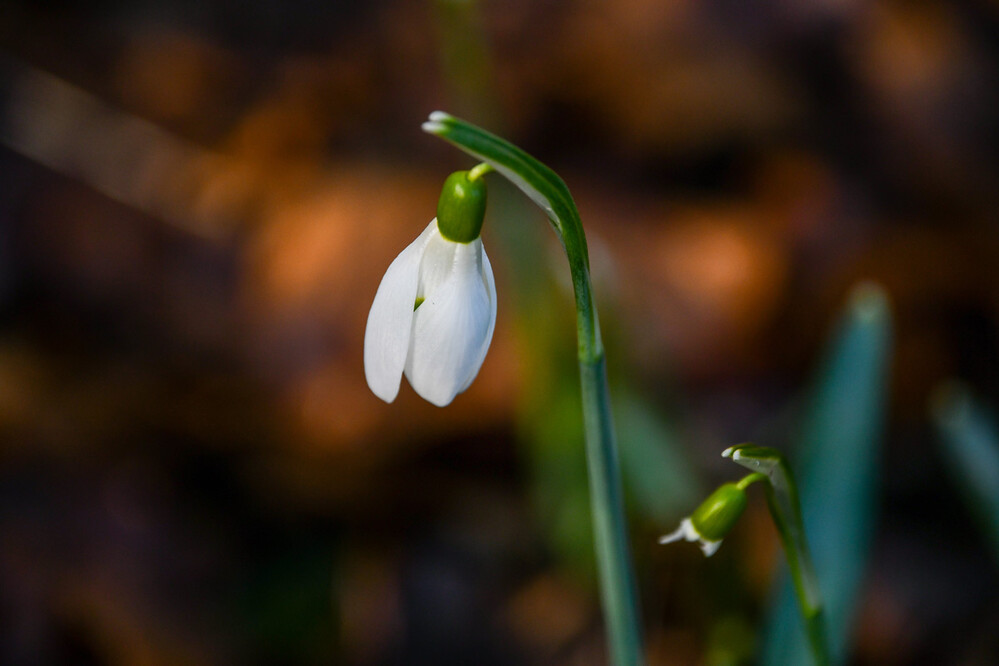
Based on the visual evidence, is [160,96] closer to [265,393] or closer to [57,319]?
[57,319]

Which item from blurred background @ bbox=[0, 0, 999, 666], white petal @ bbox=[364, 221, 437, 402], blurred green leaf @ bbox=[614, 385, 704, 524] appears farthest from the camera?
blurred background @ bbox=[0, 0, 999, 666]

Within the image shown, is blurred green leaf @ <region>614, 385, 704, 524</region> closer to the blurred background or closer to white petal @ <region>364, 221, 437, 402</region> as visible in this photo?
the blurred background

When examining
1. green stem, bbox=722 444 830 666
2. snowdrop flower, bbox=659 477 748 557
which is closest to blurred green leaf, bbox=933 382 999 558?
green stem, bbox=722 444 830 666

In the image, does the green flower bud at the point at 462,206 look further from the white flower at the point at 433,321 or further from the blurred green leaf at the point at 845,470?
the blurred green leaf at the point at 845,470

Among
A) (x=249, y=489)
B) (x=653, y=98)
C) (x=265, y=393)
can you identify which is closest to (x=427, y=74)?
(x=653, y=98)

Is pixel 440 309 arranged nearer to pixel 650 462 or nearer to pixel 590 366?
pixel 590 366

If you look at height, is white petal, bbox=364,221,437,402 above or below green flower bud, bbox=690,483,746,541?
above
